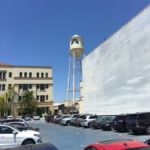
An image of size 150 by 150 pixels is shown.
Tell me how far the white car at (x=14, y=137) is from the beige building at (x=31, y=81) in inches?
3466

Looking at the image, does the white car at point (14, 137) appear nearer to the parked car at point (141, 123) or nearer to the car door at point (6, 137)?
the car door at point (6, 137)

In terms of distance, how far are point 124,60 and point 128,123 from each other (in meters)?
20.4

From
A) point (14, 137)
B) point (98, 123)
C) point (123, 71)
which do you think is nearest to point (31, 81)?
point (123, 71)

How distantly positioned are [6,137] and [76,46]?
75.1 m

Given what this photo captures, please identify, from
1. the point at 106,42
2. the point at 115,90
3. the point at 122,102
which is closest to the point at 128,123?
the point at 122,102

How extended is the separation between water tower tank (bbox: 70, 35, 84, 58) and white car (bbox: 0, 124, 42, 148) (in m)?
74.1

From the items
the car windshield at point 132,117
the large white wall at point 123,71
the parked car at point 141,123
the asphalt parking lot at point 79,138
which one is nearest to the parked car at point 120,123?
the asphalt parking lot at point 79,138

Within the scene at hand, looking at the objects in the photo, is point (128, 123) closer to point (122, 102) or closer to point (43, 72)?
point (122, 102)

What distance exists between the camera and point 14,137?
744 inches

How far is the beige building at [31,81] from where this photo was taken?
10794 cm

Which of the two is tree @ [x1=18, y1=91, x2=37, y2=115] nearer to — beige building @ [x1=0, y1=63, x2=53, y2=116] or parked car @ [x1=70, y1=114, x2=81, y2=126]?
beige building @ [x1=0, y1=63, x2=53, y2=116]

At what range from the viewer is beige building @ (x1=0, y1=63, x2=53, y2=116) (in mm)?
107938

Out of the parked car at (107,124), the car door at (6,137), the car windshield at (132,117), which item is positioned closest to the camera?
the car door at (6,137)

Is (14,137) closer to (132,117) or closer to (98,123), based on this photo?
(132,117)
